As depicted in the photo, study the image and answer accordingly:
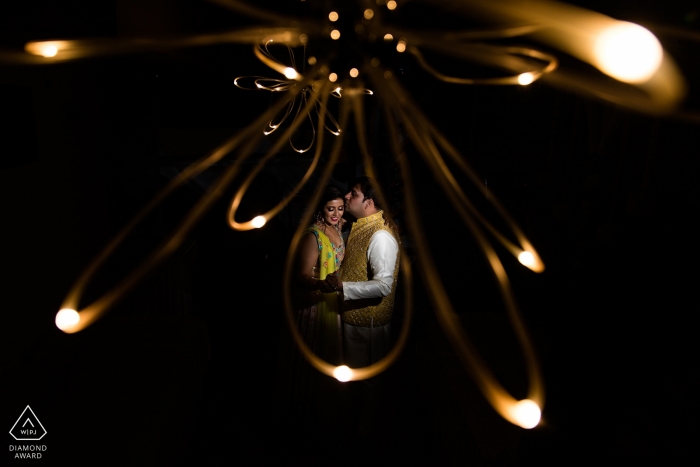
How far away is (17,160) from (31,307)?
28.8 inches

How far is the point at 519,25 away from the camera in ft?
6.45

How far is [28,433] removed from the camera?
70.9 inches

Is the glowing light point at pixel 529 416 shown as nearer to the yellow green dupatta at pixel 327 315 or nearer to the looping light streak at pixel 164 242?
Result: the yellow green dupatta at pixel 327 315

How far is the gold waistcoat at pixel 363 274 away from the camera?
8.63 ft

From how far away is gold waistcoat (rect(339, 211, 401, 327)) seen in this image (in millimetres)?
2629

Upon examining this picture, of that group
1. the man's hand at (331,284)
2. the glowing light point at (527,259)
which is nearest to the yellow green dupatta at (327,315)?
the man's hand at (331,284)

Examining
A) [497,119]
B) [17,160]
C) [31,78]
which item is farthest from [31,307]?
[497,119]

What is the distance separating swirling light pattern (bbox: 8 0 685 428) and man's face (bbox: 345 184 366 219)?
0.12 metres

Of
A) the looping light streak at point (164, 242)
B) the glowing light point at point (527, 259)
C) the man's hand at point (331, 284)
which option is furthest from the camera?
the looping light streak at point (164, 242)

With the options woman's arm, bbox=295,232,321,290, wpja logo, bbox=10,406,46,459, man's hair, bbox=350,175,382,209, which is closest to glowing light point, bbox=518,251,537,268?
man's hair, bbox=350,175,382,209

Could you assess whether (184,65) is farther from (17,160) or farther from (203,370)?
(203,370)

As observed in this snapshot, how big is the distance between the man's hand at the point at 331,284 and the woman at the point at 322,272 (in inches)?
2.0

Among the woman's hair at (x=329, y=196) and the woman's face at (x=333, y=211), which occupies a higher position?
the woman's hair at (x=329, y=196)

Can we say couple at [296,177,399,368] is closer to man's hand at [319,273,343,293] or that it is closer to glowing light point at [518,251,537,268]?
man's hand at [319,273,343,293]
